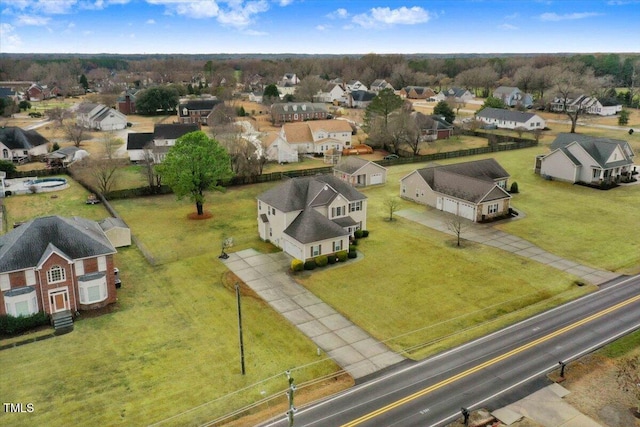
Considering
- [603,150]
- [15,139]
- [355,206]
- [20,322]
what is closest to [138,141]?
[15,139]

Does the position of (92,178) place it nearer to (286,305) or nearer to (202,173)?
(202,173)

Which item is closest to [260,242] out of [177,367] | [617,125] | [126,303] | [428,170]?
[126,303]

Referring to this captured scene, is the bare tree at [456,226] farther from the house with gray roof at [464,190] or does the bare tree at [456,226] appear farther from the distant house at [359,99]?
the distant house at [359,99]

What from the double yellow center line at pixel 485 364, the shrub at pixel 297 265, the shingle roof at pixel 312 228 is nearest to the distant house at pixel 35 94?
the shingle roof at pixel 312 228

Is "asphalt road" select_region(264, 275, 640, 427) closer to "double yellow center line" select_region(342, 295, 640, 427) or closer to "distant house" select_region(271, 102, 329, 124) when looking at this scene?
"double yellow center line" select_region(342, 295, 640, 427)

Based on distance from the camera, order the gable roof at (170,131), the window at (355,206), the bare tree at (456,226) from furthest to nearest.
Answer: the gable roof at (170,131)
the window at (355,206)
the bare tree at (456,226)

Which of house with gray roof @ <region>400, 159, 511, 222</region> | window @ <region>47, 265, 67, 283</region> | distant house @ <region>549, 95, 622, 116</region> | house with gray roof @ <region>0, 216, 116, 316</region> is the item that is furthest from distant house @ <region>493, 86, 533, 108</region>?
window @ <region>47, 265, 67, 283</region>
